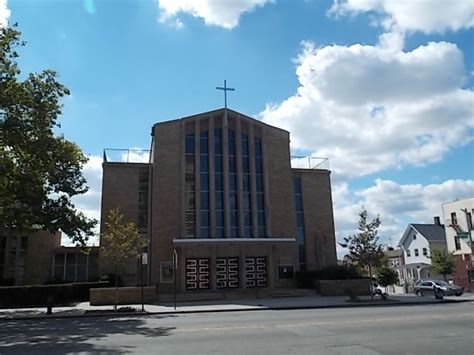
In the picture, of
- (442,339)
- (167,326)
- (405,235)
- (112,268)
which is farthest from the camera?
(405,235)

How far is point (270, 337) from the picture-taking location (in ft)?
40.0

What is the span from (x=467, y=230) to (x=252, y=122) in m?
25.8

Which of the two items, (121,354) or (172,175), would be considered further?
(172,175)

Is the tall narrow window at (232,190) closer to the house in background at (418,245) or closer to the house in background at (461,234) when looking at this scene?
the house in background at (461,234)

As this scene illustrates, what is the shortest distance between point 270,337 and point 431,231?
2205 inches

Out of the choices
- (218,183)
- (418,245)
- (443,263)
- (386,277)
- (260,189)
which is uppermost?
(218,183)

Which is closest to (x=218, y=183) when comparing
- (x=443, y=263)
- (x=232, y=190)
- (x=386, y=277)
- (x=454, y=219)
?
(x=232, y=190)

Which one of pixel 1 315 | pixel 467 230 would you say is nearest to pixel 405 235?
pixel 467 230

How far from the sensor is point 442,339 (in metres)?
11.4

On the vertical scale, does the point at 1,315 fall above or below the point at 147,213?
below

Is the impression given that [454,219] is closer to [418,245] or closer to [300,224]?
[418,245]

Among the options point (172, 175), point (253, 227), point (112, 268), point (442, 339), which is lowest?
point (442, 339)

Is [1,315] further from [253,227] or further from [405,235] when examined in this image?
[405,235]

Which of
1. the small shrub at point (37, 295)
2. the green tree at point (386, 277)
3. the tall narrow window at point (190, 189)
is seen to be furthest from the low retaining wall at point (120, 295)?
Result: the green tree at point (386, 277)
